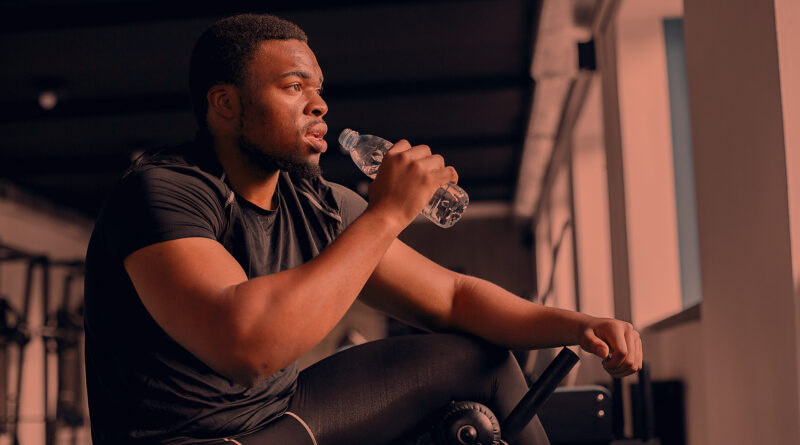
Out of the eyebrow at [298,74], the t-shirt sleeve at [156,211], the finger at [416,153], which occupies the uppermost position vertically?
the eyebrow at [298,74]

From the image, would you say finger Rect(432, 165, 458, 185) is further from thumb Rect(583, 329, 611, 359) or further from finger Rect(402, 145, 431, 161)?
thumb Rect(583, 329, 611, 359)

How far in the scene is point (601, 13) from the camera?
4.41 metres

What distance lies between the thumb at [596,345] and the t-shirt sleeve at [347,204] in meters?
0.44

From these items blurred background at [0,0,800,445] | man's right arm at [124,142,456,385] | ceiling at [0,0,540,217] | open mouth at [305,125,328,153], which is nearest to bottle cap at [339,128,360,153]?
open mouth at [305,125,328,153]

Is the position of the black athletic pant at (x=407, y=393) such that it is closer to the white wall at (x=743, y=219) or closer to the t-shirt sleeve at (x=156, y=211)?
the t-shirt sleeve at (x=156, y=211)

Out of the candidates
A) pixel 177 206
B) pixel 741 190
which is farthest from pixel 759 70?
pixel 177 206

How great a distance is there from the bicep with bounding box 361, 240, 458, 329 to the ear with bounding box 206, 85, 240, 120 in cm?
36

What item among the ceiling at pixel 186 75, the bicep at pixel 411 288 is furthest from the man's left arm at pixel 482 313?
the ceiling at pixel 186 75

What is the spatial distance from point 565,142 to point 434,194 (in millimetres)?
5086

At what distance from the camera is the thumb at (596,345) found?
134cm

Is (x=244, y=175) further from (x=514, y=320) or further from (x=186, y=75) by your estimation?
(x=186, y=75)

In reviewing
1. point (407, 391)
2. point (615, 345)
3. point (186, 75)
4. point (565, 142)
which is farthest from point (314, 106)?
point (565, 142)

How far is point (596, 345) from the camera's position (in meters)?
1.34

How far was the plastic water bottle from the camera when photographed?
1.66m
